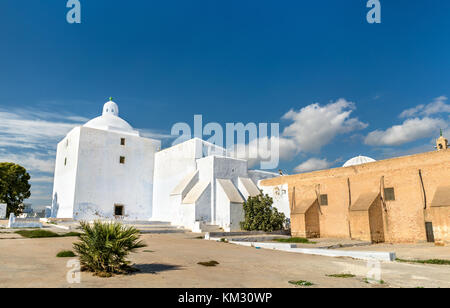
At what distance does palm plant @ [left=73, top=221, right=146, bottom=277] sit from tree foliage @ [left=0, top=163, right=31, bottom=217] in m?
21.8

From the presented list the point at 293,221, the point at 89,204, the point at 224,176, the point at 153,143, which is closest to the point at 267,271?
the point at 293,221

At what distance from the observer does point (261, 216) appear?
56.9 feet

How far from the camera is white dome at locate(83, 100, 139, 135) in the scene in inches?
913

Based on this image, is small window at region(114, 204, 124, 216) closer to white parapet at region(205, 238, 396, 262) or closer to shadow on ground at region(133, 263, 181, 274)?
white parapet at region(205, 238, 396, 262)

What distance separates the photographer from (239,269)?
22.3 ft

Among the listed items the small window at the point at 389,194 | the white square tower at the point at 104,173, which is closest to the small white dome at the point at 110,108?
the white square tower at the point at 104,173

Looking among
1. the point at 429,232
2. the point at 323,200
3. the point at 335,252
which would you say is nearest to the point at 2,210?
the point at 323,200

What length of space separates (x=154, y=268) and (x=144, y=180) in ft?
56.1

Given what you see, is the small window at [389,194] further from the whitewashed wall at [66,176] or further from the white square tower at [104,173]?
the whitewashed wall at [66,176]

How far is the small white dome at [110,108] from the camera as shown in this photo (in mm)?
24969
